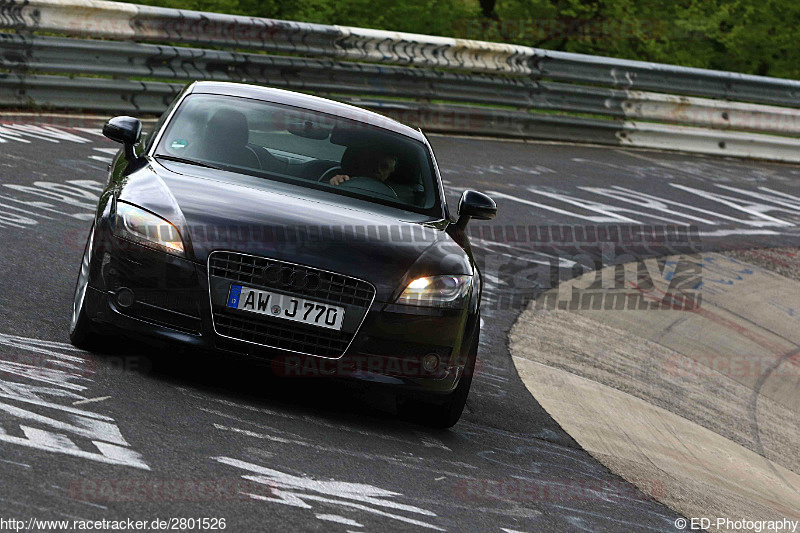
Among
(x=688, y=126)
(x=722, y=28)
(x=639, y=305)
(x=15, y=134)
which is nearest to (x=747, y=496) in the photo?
(x=639, y=305)

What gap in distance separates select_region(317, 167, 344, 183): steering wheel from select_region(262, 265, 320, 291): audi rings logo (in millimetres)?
1378

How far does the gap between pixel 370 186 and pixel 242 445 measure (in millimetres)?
2326

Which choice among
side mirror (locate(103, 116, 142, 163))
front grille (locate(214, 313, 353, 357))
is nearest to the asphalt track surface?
front grille (locate(214, 313, 353, 357))

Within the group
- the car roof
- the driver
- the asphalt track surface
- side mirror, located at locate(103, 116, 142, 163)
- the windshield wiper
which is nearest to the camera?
the asphalt track surface

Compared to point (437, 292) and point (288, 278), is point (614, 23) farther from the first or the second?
point (288, 278)

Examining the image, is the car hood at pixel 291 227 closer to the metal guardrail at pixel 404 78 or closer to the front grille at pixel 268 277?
the front grille at pixel 268 277

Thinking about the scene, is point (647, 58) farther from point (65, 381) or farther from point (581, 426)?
point (65, 381)

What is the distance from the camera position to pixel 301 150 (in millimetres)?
7348

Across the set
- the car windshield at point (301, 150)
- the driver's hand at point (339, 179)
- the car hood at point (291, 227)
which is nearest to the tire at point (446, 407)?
the car hood at point (291, 227)

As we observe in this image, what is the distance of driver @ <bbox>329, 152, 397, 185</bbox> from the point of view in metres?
7.35

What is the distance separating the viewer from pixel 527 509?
17.6 ft

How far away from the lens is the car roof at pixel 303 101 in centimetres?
771

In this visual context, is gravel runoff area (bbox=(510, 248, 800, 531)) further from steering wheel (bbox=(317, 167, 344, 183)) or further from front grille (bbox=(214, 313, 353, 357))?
steering wheel (bbox=(317, 167, 344, 183))

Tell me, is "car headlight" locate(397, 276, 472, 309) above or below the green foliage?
below
